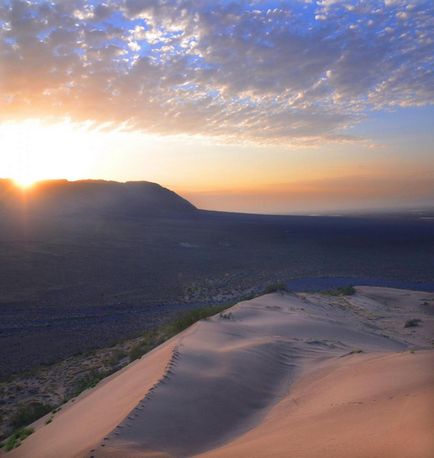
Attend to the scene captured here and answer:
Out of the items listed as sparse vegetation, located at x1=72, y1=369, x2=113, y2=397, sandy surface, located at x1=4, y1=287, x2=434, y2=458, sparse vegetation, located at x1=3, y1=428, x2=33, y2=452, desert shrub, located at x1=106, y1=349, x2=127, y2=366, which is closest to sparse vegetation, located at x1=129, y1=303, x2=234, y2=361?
desert shrub, located at x1=106, y1=349, x2=127, y2=366

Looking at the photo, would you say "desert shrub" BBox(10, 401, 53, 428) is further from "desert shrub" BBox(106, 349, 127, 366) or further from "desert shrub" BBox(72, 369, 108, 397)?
"desert shrub" BBox(106, 349, 127, 366)

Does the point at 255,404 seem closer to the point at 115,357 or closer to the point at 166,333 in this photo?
the point at 115,357

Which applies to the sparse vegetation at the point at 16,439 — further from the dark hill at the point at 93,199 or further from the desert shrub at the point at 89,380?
the dark hill at the point at 93,199

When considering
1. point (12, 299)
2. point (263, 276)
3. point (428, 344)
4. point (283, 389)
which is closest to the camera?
point (283, 389)

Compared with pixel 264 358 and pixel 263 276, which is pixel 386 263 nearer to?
pixel 263 276

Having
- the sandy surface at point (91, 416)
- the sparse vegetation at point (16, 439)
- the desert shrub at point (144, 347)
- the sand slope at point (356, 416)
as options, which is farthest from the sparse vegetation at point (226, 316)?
the sparse vegetation at point (16, 439)

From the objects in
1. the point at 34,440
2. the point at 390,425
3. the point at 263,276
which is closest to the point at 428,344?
the point at 390,425
